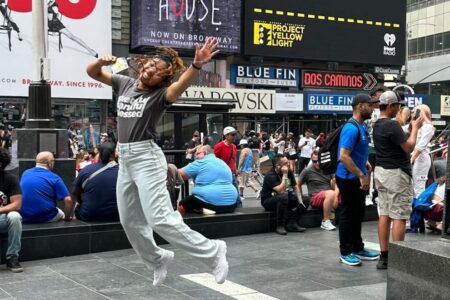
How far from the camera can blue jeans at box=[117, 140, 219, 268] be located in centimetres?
413

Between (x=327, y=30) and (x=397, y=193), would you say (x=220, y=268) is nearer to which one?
(x=397, y=193)

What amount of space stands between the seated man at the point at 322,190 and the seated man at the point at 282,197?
362mm

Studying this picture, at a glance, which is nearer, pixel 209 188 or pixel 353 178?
pixel 353 178

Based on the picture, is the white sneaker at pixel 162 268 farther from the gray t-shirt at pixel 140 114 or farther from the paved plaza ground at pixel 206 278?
the gray t-shirt at pixel 140 114

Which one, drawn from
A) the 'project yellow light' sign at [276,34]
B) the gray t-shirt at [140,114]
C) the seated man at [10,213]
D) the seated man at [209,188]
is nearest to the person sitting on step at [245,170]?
the seated man at [209,188]

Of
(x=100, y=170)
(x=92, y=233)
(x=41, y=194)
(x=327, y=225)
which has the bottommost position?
(x=327, y=225)

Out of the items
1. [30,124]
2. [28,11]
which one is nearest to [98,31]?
[28,11]

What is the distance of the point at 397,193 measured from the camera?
5922 mm

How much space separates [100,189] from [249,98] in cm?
2018

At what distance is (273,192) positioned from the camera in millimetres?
8680

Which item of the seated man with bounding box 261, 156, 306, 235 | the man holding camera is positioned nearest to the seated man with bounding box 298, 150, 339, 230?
the seated man with bounding box 261, 156, 306, 235

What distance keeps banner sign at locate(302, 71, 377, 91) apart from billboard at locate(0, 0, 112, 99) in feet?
36.5

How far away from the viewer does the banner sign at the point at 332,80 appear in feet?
102

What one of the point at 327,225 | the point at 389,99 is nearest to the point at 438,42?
the point at 327,225
